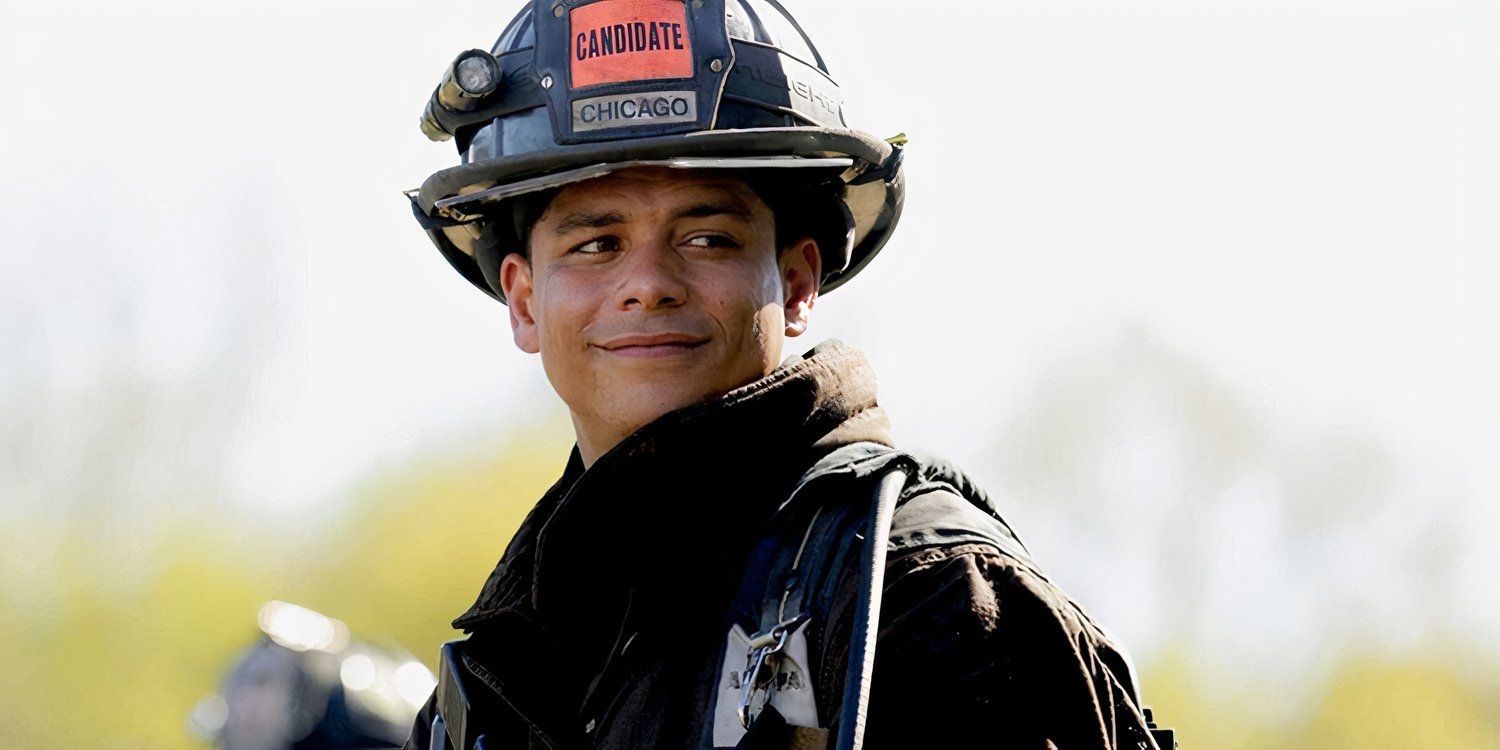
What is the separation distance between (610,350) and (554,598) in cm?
46

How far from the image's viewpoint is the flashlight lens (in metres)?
3.34

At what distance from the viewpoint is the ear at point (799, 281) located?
335cm

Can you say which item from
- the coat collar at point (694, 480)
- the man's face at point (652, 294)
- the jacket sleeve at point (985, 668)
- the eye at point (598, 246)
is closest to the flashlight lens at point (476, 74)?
the man's face at point (652, 294)

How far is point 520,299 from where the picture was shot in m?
3.51

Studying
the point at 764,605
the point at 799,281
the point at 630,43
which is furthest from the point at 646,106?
the point at 764,605

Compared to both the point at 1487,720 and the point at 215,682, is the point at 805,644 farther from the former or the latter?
the point at 1487,720

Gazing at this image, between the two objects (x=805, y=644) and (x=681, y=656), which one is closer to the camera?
(x=805, y=644)

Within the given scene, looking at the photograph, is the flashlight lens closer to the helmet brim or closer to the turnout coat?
the helmet brim

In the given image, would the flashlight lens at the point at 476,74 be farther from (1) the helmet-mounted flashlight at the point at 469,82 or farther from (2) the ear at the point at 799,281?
(2) the ear at the point at 799,281

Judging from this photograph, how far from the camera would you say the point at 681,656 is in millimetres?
2699

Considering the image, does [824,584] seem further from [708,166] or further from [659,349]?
[708,166]

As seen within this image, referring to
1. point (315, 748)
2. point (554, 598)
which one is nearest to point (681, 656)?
point (554, 598)

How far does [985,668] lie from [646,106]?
134 centimetres

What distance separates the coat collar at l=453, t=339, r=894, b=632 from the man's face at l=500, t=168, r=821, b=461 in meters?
0.14
